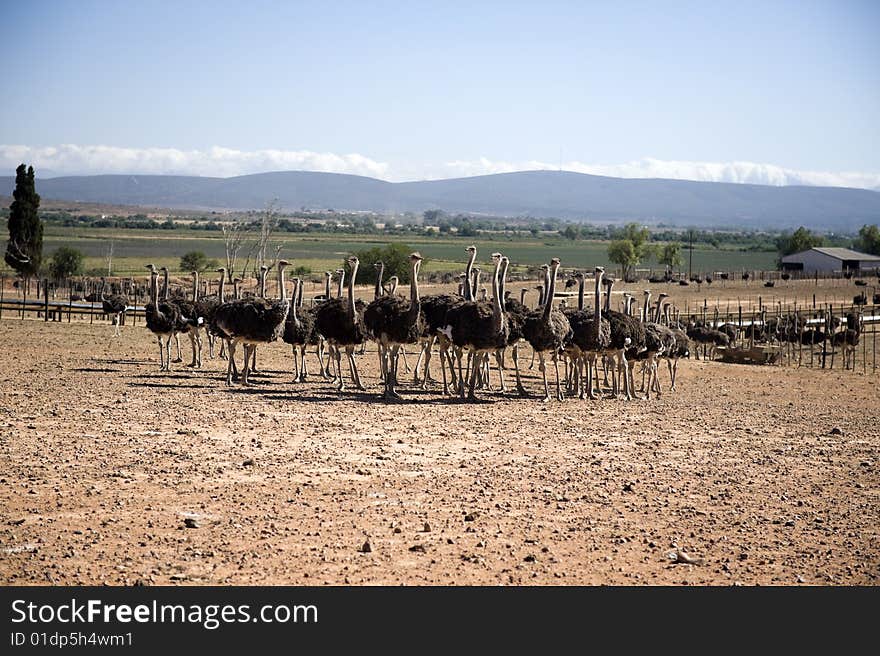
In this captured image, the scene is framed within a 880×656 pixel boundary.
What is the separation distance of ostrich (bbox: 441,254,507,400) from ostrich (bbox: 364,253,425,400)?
0.75 meters

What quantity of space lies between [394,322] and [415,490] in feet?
26.1

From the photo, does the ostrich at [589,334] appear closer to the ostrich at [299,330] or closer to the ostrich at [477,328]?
the ostrich at [477,328]

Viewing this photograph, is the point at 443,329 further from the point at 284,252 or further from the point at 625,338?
the point at 284,252

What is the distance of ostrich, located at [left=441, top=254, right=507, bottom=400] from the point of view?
19031 millimetres

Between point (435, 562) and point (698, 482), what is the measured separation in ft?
15.3

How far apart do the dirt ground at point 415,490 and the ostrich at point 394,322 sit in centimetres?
81

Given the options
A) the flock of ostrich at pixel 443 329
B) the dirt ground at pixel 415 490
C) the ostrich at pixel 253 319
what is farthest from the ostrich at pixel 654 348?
the ostrich at pixel 253 319

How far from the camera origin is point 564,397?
20766mm

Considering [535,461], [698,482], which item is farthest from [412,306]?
→ [698,482]

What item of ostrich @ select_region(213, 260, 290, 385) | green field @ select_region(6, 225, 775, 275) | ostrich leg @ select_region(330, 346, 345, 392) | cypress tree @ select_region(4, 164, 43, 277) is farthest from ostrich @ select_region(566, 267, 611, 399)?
green field @ select_region(6, 225, 775, 275)

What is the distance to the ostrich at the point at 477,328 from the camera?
19.0 meters

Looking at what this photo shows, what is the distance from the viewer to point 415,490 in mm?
11484

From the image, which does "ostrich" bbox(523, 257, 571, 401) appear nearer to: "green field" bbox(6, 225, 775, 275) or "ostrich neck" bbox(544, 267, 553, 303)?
"ostrich neck" bbox(544, 267, 553, 303)
